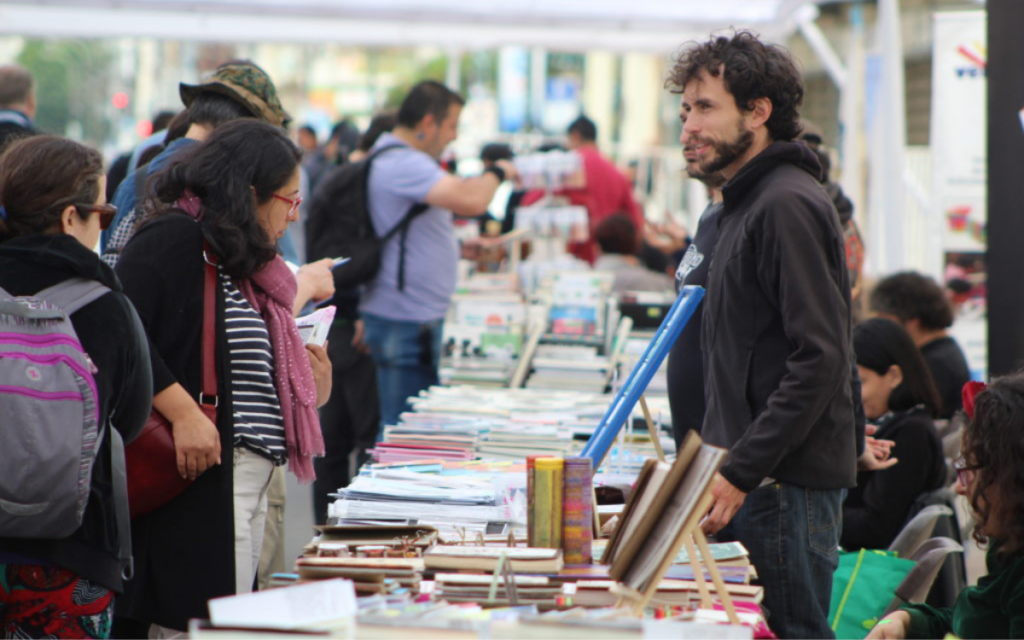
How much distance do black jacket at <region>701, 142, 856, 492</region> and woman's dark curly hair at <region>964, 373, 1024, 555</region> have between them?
38 centimetres

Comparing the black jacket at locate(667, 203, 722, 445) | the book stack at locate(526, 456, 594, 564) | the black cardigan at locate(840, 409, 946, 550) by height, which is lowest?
the black cardigan at locate(840, 409, 946, 550)

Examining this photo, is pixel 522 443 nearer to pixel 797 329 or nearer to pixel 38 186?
pixel 797 329

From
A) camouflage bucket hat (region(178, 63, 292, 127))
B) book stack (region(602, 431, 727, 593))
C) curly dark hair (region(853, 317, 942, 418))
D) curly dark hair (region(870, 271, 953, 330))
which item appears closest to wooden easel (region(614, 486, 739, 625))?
book stack (region(602, 431, 727, 593))

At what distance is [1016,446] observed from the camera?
2291mm

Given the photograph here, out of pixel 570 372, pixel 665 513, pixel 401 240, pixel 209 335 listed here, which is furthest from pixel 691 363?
pixel 401 240

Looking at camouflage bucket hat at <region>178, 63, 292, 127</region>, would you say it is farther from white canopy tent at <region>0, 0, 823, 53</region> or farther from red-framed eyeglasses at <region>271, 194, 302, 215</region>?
white canopy tent at <region>0, 0, 823, 53</region>

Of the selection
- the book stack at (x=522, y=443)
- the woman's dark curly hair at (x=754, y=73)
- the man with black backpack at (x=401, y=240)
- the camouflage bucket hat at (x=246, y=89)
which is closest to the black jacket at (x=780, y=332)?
the woman's dark curly hair at (x=754, y=73)

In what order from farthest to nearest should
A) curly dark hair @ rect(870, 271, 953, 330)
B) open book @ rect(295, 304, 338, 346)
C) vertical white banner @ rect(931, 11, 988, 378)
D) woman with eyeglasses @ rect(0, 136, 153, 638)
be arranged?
vertical white banner @ rect(931, 11, 988, 378) → curly dark hair @ rect(870, 271, 953, 330) → open book @ rect(295, 304, 338, 346) → woman with eyeglasses @ rect(0, 136, 153, 638)

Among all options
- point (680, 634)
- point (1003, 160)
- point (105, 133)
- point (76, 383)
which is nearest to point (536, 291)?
point (1003, 160)

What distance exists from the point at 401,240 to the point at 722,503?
310 cm

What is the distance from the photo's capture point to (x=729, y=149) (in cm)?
289

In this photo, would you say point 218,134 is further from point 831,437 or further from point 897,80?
point 897,80

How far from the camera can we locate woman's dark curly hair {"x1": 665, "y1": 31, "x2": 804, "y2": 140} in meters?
2.85

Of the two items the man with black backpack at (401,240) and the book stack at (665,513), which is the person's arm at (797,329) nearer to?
the book stack at (665,513)
